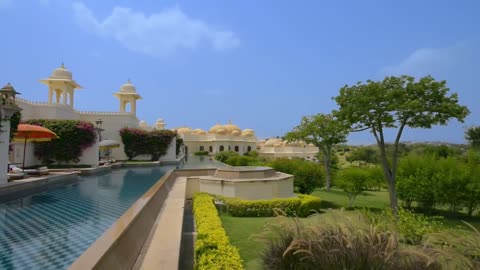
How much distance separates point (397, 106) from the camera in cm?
1095

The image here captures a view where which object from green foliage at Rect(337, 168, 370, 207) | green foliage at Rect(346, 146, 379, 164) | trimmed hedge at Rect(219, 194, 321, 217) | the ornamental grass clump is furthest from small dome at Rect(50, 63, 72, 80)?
green foliage at Rect(346, 146, 379, 164)

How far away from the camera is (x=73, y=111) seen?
32688 millimetres

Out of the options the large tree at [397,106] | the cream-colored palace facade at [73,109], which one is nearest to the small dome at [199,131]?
the cream-colored palace facade at [73,109]

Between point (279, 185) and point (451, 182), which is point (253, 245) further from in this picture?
point (451, 182)

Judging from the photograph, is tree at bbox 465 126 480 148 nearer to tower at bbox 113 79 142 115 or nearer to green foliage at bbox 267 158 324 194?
green foliage at bbox 267 158 324 194

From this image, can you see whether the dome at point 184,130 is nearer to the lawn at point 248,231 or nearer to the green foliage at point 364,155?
the green foliage at point 364,155

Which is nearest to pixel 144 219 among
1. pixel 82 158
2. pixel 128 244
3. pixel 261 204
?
pixel 128 244

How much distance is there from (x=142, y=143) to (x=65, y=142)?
31.3ft

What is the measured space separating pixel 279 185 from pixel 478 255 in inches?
339

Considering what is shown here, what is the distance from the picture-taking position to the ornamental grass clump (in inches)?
122

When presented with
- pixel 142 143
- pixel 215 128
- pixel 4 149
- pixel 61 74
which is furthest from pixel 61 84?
pixel 215 128

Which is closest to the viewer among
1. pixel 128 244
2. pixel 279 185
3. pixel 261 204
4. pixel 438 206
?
pixel 128 244

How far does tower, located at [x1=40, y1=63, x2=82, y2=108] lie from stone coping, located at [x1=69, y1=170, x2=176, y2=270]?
1183 inches

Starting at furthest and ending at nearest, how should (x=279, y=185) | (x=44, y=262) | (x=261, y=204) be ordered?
(x=279, y=185) → (x=261, y=204) → (x=44, y=262)
